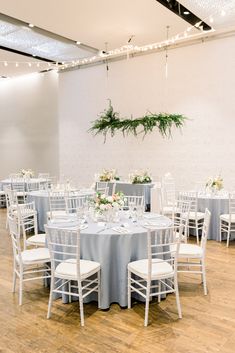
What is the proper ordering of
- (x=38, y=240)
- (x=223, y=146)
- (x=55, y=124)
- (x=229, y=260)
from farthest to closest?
(x=55, y=124), (x=223, y=146), (x=229, y=260), (x=38, y=240)

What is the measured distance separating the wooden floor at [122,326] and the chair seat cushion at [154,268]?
469mm

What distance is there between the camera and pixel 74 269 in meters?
3.57

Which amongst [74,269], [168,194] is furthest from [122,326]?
[168,194]

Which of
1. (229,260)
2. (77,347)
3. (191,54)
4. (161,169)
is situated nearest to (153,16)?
(191,54)

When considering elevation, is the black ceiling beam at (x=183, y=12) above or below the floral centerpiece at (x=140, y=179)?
above

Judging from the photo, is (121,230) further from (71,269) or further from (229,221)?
(229,221)

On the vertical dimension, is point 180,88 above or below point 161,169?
above

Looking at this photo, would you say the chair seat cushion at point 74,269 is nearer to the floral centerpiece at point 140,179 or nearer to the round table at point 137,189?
the round table at point 137,189

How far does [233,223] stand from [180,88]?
422 cm

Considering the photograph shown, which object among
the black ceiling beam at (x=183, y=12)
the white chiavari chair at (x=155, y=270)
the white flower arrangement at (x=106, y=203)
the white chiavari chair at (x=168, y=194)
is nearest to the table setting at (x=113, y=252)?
the white chiavari chair at (x=155, y=270)

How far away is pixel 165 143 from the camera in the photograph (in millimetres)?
9711

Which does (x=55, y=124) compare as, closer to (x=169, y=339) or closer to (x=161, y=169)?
(x=161, y=169)

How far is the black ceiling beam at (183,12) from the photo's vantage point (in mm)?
6636

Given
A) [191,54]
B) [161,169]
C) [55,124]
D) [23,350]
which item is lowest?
[23,350]
